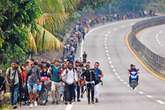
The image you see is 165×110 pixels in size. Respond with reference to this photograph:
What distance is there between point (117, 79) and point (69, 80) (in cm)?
1977

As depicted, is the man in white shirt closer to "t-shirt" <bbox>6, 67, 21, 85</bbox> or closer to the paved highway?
"t-shirt" <bbox>6, 67, 21, 85</bbox>

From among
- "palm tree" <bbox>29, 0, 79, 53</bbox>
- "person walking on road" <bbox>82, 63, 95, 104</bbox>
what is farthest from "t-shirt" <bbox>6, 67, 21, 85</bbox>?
"person walking on road" <bbox>82, 63, 95, 104</bbox>

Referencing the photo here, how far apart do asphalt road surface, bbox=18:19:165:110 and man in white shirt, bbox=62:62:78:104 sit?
40cm

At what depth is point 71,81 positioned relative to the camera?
→ 2630 cm

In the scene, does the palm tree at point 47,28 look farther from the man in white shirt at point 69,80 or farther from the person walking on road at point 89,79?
the person walking on road at point 89,79

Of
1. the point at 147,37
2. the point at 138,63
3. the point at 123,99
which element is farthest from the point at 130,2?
the point at 123,99

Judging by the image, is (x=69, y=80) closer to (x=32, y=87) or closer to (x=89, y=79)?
(x=89, y=79)

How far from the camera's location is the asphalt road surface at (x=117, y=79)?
25297mm

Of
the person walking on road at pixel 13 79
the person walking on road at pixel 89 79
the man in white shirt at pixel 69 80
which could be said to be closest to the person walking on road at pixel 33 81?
the person walking on road at pixel 13 79

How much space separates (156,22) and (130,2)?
34759 millimetres

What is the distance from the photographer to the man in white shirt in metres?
26.2

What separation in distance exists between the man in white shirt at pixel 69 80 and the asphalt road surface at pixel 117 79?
0.40 metres

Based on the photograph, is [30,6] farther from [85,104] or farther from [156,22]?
[156,22]

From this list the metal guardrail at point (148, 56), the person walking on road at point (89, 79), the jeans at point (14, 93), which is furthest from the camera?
the metal guardrail at point (148, 56)
